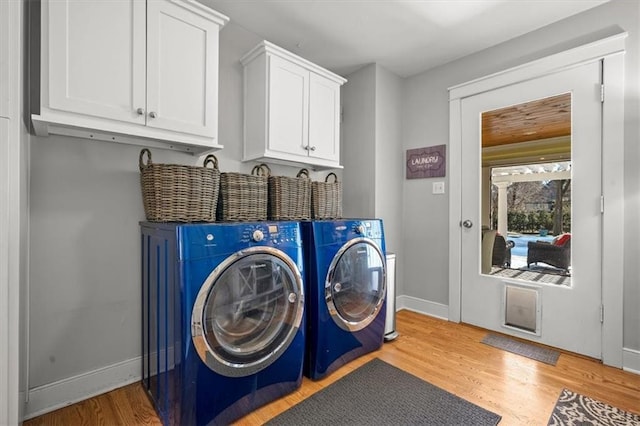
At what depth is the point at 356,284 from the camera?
2082 mm

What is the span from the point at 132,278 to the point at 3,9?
136cm

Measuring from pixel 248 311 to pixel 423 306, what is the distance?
210 centimetres

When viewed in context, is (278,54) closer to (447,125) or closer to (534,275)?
(447,125)

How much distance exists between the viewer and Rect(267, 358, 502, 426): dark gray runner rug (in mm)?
1496

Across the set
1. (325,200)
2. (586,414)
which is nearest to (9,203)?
(325,200)

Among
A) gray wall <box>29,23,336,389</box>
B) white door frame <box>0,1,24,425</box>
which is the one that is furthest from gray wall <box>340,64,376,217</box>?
white door frame <box>0,1,24,425</box>

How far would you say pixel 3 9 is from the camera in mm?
992

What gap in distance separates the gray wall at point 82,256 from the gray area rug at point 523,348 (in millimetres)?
2547

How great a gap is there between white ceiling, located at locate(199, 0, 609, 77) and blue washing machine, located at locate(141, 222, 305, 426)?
159cm

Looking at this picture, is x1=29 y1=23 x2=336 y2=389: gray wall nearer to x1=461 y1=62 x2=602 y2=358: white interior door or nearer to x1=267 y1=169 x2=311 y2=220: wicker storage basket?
x1=267 y1=169 x2=311 y2=220: wicker storage basket

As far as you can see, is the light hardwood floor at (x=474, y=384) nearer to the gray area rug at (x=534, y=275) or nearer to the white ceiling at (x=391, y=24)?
the gray area rug at (x=534, y=275)

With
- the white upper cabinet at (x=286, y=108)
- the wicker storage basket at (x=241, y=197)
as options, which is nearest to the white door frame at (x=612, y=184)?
the white upper cabinet at (x=286, y=108)

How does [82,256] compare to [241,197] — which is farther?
[241,197]

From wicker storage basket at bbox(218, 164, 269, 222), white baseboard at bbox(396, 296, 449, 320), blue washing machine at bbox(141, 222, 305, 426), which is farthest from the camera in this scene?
white baseboard at bbox(396, 296, 449, 320)
